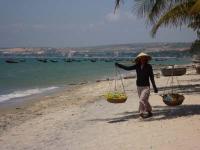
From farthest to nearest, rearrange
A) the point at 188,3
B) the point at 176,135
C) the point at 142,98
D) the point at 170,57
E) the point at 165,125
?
the point at 170,57, the point at 188,3, the point at 142,98, the point at 165,125, the point at 176,135

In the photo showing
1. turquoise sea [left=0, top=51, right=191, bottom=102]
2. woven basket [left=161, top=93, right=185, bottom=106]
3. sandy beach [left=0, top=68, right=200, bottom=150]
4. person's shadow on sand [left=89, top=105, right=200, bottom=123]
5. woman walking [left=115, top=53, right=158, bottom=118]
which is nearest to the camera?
sandy beach [left=0, top=68, right=200, bottom=150]

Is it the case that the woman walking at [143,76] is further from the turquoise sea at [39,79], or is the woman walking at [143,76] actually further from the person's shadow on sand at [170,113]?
the turquoise sea at [39,79]

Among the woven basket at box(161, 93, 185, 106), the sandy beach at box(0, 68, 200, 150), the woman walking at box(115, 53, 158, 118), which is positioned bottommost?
the sandy beach at box(0, 68, 200, 150)

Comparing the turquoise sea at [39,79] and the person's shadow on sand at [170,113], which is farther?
the turquoise sea at [39,79]

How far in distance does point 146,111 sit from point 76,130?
1659 millimetres

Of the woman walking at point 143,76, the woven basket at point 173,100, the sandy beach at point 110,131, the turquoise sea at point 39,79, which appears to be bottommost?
the turquoise sea at point 39,79

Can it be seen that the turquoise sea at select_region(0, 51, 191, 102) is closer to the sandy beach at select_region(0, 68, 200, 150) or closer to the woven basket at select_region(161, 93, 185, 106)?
the sandy beach at select_region(0, 68, 200, 150)

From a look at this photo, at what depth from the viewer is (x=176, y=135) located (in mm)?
7914

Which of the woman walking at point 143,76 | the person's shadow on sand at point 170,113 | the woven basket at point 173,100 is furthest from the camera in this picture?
the woven basket at point 173,100

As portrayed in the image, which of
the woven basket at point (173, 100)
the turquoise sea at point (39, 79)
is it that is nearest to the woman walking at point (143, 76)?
the woven basket at point (173, 100)

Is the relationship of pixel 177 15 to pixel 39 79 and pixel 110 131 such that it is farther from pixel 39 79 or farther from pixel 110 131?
pixel 39 79

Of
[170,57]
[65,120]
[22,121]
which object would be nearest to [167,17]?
[65,120]


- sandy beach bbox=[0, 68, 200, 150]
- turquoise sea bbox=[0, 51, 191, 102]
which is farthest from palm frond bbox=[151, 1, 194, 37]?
turquoise sea bbox=[0, 51, 191, 102]

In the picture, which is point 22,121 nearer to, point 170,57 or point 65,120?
point 65,120
